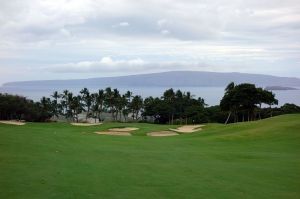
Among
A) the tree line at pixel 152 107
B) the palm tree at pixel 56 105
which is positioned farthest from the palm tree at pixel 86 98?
the palm tree at pixel 56 105

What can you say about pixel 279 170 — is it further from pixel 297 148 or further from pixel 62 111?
pixel 62 111

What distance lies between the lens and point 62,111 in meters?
103

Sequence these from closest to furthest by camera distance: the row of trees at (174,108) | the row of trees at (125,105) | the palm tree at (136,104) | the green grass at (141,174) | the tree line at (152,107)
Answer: the green grass at (141,174) → the tree line at (152,107) → the row of trees at (174,108) → the row of trees at (125,105) → the palm tree at (136,104)

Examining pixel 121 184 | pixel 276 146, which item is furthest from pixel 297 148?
pixel 121 184

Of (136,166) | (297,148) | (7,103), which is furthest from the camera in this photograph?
(7,103)

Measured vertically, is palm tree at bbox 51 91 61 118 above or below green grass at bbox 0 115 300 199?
above

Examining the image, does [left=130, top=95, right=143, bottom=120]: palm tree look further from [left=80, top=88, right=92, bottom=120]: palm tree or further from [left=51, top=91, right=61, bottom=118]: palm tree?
[left=51, top=91, right=61, bottom=118]: palm tree

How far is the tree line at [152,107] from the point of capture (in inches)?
2467

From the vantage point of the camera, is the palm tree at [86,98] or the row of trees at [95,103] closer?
the row of trees at [95,103]

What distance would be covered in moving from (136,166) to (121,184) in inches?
121

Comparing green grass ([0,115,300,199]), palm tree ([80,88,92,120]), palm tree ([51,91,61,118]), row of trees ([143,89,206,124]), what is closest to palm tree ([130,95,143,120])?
row of trees ([143,89,206,124])

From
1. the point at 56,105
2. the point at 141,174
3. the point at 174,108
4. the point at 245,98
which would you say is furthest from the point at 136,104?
the point at 141,174

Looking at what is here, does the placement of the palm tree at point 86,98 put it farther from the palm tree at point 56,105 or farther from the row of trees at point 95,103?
the palm tree at point 56,105

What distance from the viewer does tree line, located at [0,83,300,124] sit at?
62.7 m
